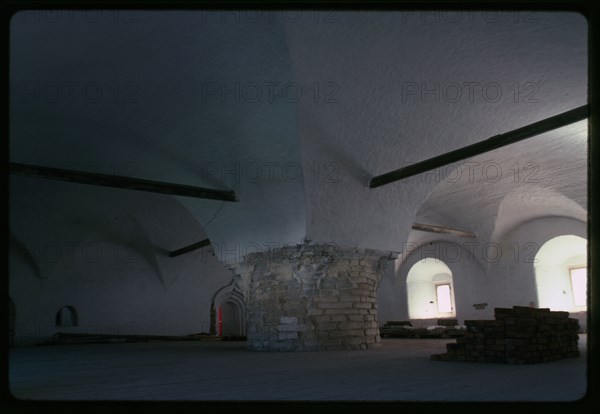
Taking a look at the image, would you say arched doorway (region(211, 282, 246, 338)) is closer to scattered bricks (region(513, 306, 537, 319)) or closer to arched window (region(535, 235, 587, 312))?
arched window (region(535, 235, 587, 312))

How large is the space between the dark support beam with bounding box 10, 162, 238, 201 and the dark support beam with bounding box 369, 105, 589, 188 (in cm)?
276

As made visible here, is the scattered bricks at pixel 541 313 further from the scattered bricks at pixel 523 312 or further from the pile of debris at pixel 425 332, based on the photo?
the pile of debris at pixel 425 332

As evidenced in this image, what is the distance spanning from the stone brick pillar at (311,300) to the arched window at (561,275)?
7.44 meters

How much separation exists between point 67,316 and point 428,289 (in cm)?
1155

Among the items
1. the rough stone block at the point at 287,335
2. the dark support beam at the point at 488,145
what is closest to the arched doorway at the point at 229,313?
the rough stone block at the point at 287,335

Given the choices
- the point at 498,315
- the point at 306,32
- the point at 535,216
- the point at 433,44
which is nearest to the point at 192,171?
the point at 306,32

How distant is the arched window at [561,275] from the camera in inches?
543

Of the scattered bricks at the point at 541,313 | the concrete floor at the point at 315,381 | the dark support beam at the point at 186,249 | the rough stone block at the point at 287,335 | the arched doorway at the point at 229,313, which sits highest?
the dark support beam at the point at 186,249

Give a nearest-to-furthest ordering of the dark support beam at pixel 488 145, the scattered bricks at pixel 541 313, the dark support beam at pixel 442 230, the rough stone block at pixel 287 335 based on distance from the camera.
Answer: the scattered bricks at pixel 541 313
the dark support beam at pixel 488 145
the rough stone block at pixel 287 335
the dark support beam at pixel 442 230

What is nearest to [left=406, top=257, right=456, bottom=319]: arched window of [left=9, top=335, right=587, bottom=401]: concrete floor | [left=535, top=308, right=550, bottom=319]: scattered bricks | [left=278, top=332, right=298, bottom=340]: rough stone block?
[left=278, top=332, right=298, bottom=340]: rough stone block

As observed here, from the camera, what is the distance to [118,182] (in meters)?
8.41

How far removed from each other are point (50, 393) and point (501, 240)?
44.8 ft

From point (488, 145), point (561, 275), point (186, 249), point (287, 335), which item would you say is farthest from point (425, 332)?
point (186, 249)

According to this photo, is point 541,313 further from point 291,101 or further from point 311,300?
point 291,101
